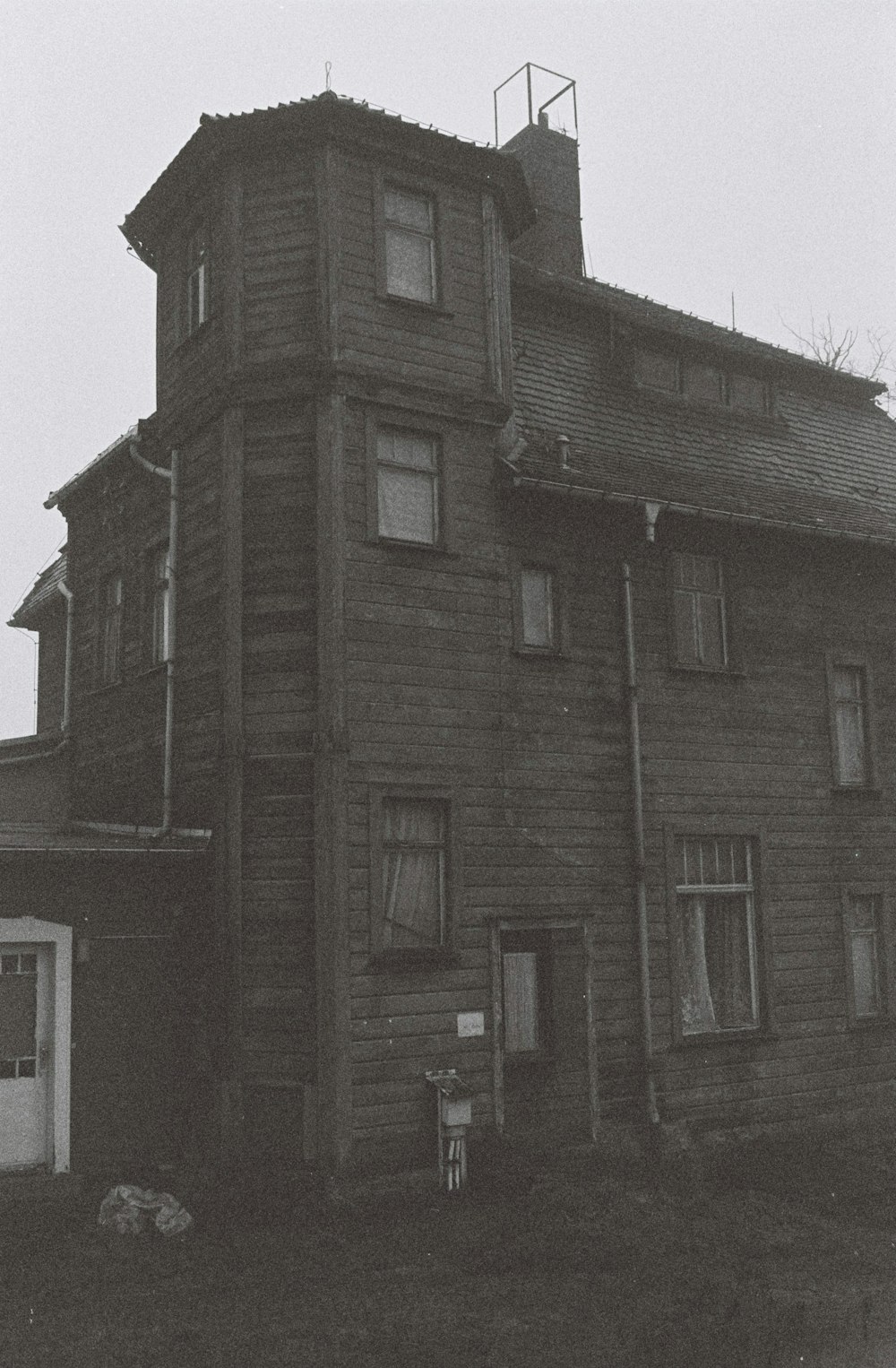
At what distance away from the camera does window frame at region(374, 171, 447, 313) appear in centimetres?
1405

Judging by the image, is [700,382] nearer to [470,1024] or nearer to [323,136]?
[323,136]

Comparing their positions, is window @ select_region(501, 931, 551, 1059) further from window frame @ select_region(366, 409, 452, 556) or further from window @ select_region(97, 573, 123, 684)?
window @ select_region(97, 573, 123, 684)

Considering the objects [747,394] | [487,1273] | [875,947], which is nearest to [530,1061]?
[487,1273]

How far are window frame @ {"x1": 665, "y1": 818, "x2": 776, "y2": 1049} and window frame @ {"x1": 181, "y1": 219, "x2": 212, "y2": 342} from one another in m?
7.73

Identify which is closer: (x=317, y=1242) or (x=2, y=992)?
(x=317, y=1242)

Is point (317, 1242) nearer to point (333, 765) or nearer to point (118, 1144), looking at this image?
point (118, 1144)

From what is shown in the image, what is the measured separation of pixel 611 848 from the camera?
1473 cm

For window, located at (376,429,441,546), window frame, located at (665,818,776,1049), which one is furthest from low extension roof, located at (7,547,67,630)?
window frame, located at (665,818,776,1049)

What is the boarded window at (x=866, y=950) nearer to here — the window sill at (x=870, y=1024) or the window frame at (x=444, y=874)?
the window sill at (x=870, y=1024)

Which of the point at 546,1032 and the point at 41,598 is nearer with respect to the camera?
the point at 546,1032

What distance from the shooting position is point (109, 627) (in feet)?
58.2

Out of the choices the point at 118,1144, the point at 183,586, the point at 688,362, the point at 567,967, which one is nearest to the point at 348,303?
the point at 183,586

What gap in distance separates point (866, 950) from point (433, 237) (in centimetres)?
1010

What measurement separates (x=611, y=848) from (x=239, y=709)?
4433 millimetres
